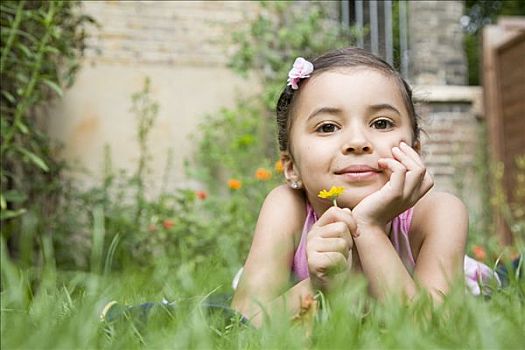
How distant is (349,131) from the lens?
1.96 m

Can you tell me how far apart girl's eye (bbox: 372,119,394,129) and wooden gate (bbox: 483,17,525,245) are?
14.2ft

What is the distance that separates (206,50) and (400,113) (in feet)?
11.1

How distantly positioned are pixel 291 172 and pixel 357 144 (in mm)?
346

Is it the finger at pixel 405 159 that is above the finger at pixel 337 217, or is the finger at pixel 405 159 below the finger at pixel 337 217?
above

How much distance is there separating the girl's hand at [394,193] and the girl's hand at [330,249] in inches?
4.9

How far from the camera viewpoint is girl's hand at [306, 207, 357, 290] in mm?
1711

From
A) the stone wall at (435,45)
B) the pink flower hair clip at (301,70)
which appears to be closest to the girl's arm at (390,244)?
the pink flower hair clip at (301,70)

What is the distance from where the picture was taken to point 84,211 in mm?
4309

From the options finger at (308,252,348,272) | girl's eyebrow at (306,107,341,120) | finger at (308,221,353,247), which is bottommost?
finger at (308,252,348,272)

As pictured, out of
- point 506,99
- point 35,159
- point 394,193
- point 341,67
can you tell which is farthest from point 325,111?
point 506,99

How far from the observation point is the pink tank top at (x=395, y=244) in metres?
2.18

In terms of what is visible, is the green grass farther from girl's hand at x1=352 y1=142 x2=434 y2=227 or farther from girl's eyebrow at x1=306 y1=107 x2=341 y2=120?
girl's eyebrow at x1=306 y1=107 x2=341 y2=120

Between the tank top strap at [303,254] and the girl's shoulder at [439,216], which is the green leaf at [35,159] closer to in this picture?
the tank top strap at [303,254]

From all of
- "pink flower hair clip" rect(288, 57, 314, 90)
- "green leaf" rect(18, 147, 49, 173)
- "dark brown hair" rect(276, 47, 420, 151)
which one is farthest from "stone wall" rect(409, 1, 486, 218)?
"pink flower hair clip" rect(288, 57, 314, 90)
